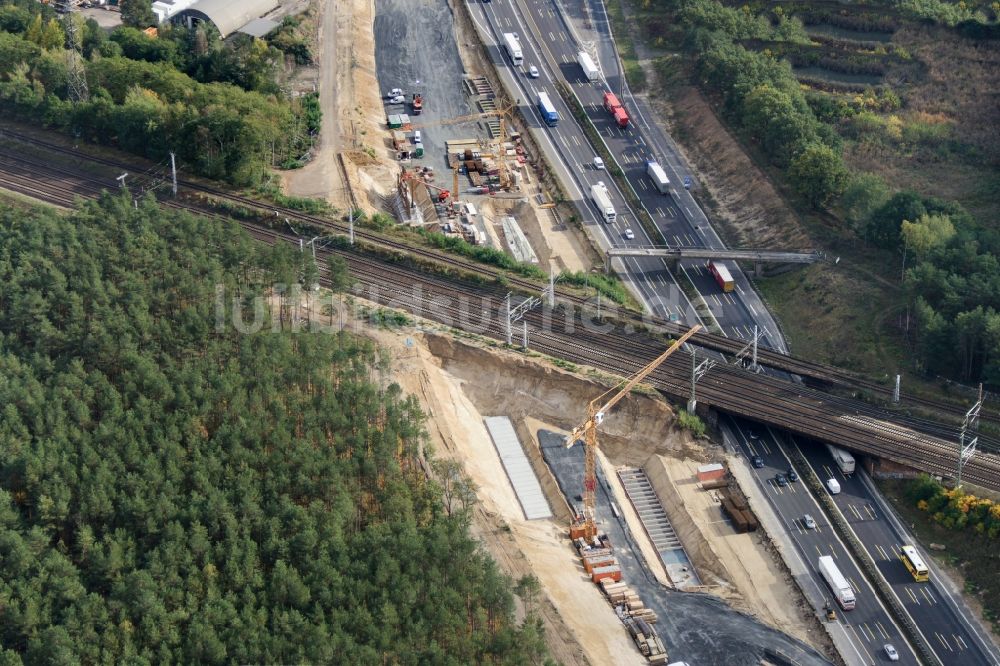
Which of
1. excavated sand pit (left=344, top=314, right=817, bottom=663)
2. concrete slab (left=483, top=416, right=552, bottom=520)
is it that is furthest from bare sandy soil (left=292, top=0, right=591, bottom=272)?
concrete slab (left=483, top=416, right=552, bottom=520)

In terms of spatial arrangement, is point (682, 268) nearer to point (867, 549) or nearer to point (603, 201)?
point (603, 201)

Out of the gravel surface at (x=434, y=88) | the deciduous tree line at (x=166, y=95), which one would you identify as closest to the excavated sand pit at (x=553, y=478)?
the deciduous tree line at (x=166, y=95)

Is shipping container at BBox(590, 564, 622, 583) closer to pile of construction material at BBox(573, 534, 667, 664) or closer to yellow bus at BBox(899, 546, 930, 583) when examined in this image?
pile of construction material at BBox(573, 534, 667, 664)

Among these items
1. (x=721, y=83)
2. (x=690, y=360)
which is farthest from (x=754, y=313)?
(x=721, y=83)

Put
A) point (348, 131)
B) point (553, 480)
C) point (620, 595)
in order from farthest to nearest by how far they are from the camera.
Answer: point (348, 131)
point (553, 480)
point (620, 595)

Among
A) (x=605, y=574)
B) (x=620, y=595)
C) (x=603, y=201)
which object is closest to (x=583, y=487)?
(x=605, y=574)
